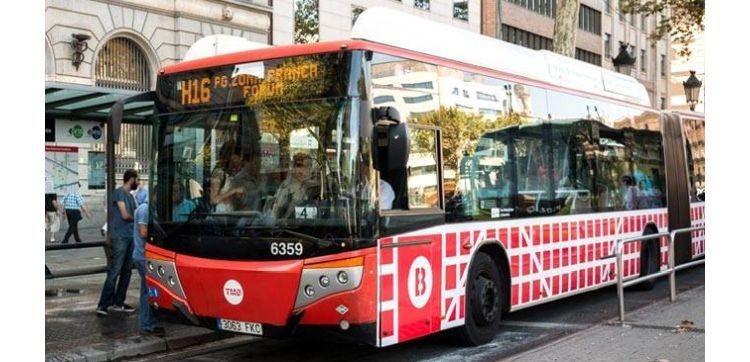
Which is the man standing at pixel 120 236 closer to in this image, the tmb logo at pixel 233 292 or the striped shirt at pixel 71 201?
the tmb logo at pixel 233 292

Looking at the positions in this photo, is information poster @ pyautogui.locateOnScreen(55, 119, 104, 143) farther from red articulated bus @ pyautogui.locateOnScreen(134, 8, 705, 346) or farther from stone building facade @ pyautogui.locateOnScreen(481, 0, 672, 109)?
stone building facade @ pyautogui.locateOnScreen(481, 0, 672, 109)

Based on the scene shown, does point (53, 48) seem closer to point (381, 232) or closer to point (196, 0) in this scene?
point (196, 0)

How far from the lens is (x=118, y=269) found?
1070 centimetres

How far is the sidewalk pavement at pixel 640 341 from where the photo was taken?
317 inches

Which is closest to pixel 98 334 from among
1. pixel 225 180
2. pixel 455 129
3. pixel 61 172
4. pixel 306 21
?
pixel 225 180

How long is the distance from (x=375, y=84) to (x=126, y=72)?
17.7 metres

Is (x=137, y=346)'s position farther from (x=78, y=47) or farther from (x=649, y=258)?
(x=78, y=47)

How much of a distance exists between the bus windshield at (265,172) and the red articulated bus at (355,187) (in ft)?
0.04

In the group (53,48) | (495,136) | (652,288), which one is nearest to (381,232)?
(495,136)

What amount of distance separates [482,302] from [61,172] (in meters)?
14.1

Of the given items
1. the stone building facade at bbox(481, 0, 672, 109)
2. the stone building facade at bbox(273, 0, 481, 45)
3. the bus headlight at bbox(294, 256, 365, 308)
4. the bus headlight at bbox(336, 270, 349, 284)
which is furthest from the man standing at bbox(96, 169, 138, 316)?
the stone building facade at bbox(481, 0, 672, 109)

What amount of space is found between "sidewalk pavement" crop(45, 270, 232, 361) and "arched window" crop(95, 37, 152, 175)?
1158 cm

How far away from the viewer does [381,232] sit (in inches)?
290

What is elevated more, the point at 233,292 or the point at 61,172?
the point at 61,172
